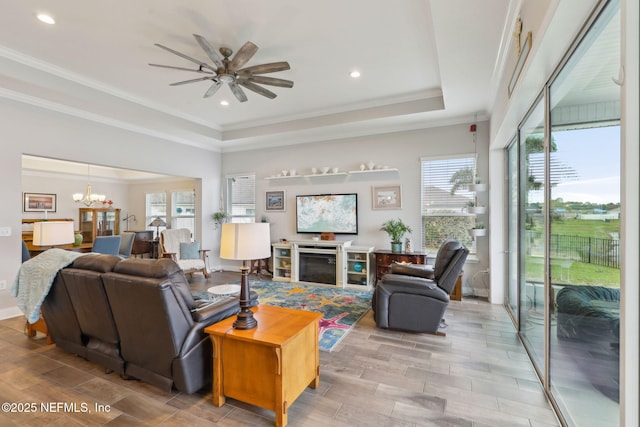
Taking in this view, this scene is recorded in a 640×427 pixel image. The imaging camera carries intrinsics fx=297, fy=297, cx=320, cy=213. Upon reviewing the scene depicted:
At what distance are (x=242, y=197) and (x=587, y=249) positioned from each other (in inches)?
254

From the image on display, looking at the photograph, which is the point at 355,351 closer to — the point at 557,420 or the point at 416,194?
the point at 557,420

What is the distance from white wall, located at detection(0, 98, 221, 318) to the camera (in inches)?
154

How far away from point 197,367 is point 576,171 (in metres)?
2.83

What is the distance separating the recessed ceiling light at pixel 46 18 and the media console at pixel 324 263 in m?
4.40

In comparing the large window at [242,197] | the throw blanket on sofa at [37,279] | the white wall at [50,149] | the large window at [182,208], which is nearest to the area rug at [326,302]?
the large window at [242,197]

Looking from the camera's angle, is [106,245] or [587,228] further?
[106,245]

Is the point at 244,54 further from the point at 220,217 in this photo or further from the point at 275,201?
the point at 220,217

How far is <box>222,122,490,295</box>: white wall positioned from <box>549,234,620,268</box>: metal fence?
2999mm

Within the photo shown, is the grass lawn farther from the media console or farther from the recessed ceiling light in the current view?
the recessed ceiling light

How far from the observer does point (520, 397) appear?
222cm

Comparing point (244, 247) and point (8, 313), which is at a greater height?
point (244, 247)

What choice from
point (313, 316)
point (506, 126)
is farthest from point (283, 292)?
point (506, 126)

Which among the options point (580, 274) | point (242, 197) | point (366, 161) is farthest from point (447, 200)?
point (242, 197)

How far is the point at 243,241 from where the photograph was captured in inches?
82.2
